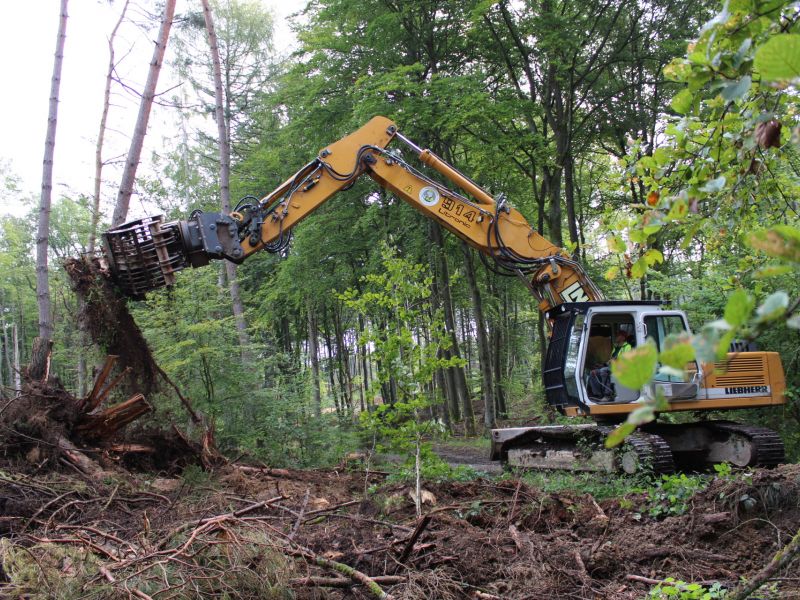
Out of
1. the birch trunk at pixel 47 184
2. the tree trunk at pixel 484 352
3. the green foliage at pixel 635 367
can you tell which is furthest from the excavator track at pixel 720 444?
the birch trunk at pixel 47 184

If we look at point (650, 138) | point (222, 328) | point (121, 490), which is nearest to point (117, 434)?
point (121, 490)

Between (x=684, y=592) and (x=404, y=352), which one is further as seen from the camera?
(x=404, y=352)

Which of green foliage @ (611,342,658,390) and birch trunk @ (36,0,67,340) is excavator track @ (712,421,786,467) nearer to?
green foliage @ (611,342,658,390)

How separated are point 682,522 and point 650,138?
13.9 m

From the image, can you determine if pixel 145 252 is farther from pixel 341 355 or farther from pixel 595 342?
pixel 341 355

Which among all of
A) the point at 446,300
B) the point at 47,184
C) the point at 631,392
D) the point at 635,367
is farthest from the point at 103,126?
the point at 635,367

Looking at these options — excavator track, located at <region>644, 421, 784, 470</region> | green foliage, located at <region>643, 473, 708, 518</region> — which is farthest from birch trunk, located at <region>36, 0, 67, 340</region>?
excavator track, located at <region>644, 421, 784, 470</region>

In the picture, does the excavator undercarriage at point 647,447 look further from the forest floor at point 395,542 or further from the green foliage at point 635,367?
the green foliage at point 635,367

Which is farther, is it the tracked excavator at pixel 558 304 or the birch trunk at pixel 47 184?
the birch trunk at pixel 47 184

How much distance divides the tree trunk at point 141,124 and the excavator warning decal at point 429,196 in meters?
5.20

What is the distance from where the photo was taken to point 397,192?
29.7 feet

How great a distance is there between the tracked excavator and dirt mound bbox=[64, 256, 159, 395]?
26cm

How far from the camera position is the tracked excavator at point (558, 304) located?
7.83 meters

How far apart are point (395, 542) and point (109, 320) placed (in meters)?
5.34
